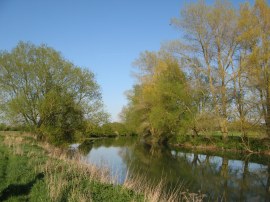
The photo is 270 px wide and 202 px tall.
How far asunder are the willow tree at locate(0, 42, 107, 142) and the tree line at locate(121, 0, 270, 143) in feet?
41.6

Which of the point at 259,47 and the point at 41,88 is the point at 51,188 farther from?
the point at 259,47

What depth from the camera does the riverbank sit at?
2953 centimetres

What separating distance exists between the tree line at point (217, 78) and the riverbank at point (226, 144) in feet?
3.26

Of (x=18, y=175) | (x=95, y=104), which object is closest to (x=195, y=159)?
(x=95, y=104)

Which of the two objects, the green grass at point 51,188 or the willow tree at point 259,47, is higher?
the willow tree at point 259,47

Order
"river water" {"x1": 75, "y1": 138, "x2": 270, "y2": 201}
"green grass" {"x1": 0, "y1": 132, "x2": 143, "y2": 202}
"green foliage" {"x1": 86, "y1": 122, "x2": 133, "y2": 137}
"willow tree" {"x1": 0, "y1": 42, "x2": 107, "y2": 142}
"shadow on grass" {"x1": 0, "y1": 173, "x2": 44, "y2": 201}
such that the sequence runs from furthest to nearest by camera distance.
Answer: "green foliage" {"x1": 86, "y1": 122, "x2": 133, "y2": 137} < "willow tree" {"x1": 0, "y1": 42, "x2": 107, "y2": 142} < "river water" {"x1": 75, "y1": 138, "x2": 270, "y2": 201} < "shadow on grass" {"x1": 0, "y1": 173, "x2": 44, "y2": 201} < "green grass" {"x1": 0, "y1": 132, "x2": 143, "y2": 202}

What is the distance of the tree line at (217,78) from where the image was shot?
28125 mm

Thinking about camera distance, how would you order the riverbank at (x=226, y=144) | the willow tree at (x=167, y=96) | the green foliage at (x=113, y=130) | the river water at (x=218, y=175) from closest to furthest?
the river water at (x=218, y=175) → the riverbank at (x=226, y=144) → the willow tree at (x=167, y=96) → the green foliage at (x=113, y=130)

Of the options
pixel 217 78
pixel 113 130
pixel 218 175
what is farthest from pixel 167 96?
pixel 113 130

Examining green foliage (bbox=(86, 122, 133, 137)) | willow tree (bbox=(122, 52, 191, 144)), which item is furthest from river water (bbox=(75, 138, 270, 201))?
green foliage (bbox=(86, 122, 133, 137))

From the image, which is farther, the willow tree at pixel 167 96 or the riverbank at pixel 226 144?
the willow tree at pixel 167 96

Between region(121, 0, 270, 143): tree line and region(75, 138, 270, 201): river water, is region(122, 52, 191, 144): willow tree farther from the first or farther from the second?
region(75, 138, 270, 201): river water

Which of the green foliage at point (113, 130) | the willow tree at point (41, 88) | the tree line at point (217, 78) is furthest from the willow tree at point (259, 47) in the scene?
the green foliage at point (113, 130)

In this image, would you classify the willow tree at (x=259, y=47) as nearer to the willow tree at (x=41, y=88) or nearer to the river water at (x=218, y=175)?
the river water at (x=218, y=175)
